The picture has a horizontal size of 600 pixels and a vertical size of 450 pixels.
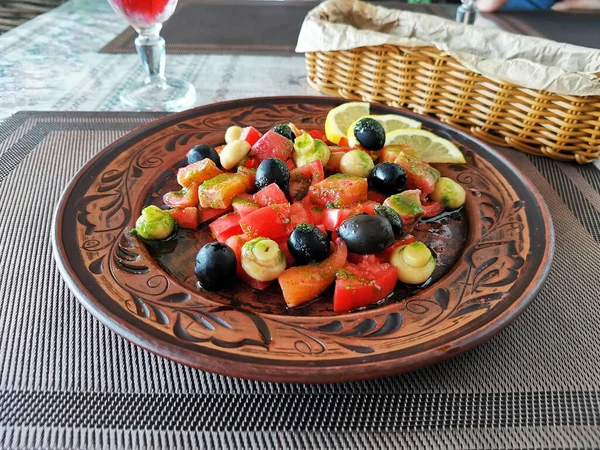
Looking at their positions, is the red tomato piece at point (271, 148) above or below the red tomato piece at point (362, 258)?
above

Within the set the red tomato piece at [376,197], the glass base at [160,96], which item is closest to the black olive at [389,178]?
the red tomato piece at [376,197]

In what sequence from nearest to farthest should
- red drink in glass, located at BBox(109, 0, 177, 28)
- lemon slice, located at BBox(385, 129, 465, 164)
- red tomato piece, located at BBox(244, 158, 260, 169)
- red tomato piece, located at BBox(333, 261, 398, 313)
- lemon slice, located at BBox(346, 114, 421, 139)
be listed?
red tomato piece, located at BBox(333, 261, 398, 313)
red tomato piece, located at BBox(244, 158, 260, 169)
lemon slice, located at BBox(385, 129, 465, 164)
lemon slice, located at BBox(346, 114, 421, 139)
red drink in glass, located at BBox(109, 0, 177, 28)

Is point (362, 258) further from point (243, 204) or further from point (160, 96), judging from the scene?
point (160, 96)

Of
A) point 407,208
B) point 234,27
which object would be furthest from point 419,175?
point 234,27

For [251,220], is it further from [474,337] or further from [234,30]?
[234,30]

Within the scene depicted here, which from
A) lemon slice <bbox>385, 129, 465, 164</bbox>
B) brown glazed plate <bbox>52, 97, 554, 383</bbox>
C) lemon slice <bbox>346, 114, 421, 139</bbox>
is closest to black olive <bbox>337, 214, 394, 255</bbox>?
brown glazed plate <bbox>52, 97, 554, 383</bbox>

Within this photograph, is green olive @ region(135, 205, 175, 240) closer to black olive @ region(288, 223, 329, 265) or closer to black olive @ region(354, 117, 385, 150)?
black olive @ region(288, 223, 329, 265)

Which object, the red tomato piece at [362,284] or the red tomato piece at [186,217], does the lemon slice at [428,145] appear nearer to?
the red tomato piece at [362,284]
